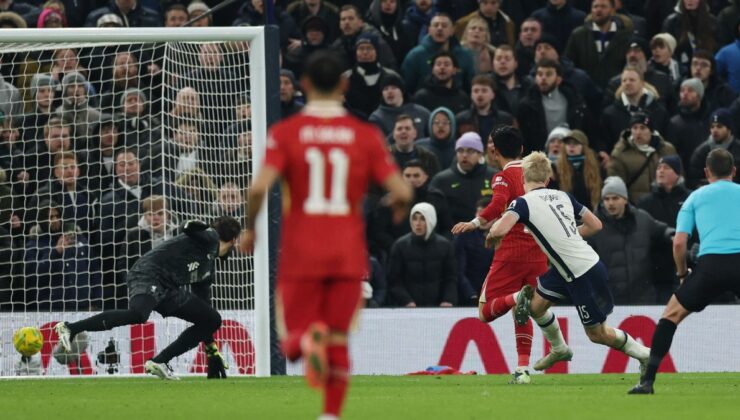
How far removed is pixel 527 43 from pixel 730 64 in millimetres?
2645

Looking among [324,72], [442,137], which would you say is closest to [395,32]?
[442,137]

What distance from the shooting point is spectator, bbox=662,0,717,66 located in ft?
68.2

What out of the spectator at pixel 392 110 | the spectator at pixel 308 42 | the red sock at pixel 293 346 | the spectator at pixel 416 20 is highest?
the spectator at pixel 416 20

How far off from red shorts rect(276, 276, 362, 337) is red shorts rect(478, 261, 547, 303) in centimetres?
548

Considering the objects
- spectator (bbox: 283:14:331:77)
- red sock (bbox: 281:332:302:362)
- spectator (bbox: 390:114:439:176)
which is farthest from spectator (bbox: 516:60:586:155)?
red sock (bbox: 281:332:302:362)

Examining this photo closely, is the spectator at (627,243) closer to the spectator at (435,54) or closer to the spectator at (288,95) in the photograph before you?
the spectator at (435,54)

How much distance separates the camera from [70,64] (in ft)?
58.3

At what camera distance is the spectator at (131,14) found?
20781 millimetres

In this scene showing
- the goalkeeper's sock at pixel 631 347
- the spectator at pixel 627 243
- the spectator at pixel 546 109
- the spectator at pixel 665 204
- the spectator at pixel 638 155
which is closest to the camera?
the goalkeeper's sock at pixel 631 347

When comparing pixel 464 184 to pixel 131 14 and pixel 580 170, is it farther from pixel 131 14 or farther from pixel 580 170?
pixel 131 14

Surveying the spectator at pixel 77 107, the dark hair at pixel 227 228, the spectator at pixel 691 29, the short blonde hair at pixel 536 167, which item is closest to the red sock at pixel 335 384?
the short blonde hair at pixel 536 167

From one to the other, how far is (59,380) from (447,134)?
5769 mm

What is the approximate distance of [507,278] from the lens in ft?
44.8

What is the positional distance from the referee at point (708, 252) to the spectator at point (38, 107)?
308 inches
